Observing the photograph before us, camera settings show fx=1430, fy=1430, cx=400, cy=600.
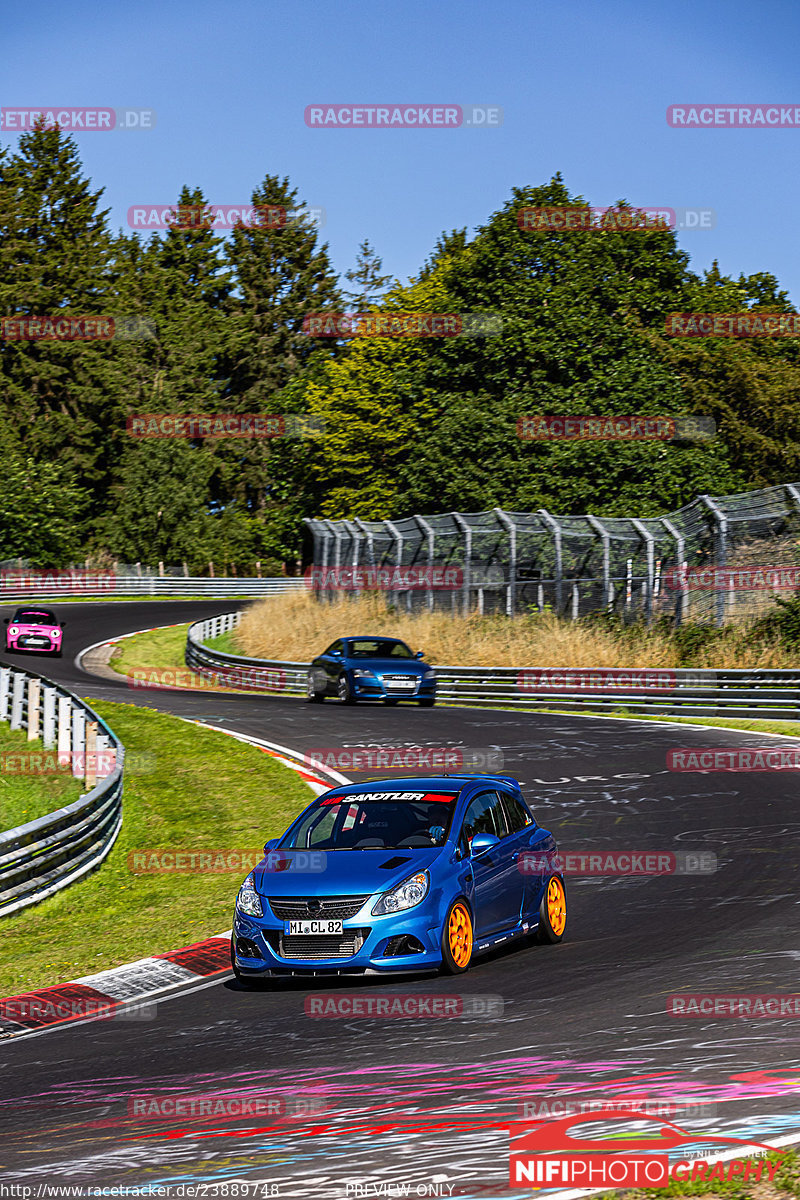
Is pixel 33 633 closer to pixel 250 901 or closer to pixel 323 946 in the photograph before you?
Answer: pixel 250 901

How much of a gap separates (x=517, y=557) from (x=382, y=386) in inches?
1360

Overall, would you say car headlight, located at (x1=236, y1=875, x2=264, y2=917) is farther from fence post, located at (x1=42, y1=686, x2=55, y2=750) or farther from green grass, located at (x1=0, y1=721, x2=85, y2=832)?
fence post, located at (x1=42, y1=686, x2=55, y2=750)

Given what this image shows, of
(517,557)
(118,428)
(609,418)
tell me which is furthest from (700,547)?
(118,428)

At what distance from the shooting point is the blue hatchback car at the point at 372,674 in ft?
102

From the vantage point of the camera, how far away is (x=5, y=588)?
213 feet

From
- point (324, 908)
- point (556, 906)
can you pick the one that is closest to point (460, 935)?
point (324, 908)

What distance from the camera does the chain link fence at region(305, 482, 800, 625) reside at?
29.2m

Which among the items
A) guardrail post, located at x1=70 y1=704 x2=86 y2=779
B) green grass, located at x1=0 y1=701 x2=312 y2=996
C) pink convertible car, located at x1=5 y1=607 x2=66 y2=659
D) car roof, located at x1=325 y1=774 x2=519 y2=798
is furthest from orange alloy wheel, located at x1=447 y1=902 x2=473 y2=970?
pink convertible car, located at x1=5 y1=607 x2=66 y2=659

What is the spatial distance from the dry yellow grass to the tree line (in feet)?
29.3

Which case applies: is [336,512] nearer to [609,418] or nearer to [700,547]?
[609,418]

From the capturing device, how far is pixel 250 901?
31.2 ft

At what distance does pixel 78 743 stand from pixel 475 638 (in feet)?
63.4

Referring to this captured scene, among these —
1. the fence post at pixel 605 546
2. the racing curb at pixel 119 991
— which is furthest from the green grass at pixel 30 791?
the fence post at pixel 605 546

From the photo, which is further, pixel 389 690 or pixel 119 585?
pixel 119 585
